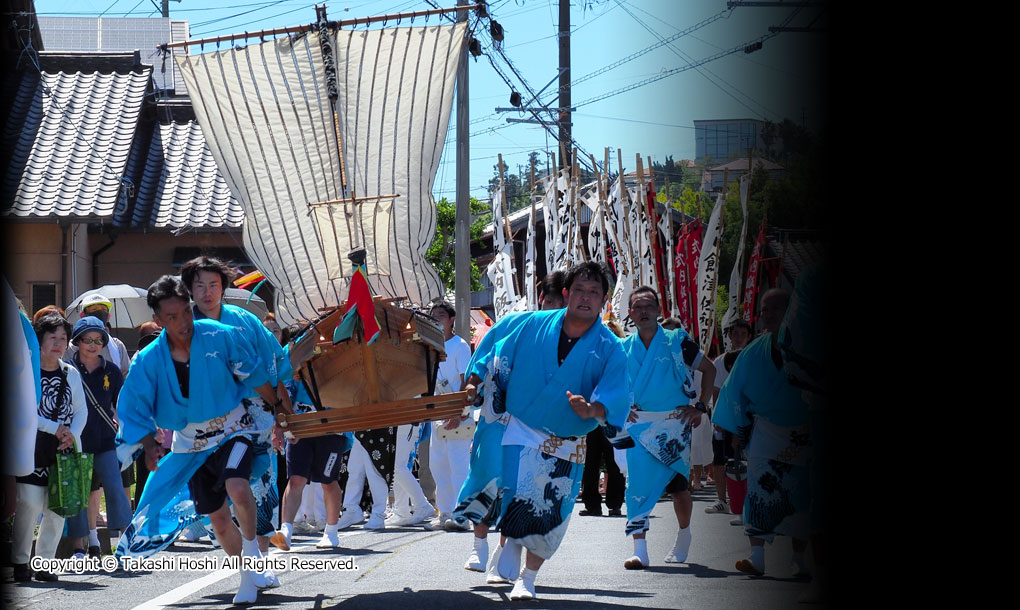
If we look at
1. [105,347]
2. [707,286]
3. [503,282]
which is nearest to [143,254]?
[503,282]

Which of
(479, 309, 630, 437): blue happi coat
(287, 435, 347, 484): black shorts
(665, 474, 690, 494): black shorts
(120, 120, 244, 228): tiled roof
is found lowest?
(665, 474, 690, 494): black shorts

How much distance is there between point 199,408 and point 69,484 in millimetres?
1917

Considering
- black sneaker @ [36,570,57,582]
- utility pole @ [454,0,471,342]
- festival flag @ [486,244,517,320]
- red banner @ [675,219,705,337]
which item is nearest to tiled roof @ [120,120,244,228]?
festival flag @ [486,244,517,320]

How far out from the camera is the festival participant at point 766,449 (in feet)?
21.4

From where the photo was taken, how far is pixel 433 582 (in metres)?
6.64

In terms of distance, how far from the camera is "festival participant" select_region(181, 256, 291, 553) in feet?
20.7

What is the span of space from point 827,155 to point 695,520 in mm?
8758

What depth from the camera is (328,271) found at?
23.9 ft

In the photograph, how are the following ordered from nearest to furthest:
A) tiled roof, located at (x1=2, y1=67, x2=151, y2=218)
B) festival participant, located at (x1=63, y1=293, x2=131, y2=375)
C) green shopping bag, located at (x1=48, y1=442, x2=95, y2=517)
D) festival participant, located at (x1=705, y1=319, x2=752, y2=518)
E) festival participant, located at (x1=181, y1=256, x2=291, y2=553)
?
festival participant, located at (x1=181, y1=256, x2=291, y2=553) < green shopping bag, located at (x1=48, y1=442, x2=95, y2=517) < festival participant, located at (x1=63, y1=293, x2=131, y2=375) < festival participant, located at (x1=705, y1=319, x2=752, y2=518) < tiled roof, located at (x1=2, y1=67, x2=151, y2=218)

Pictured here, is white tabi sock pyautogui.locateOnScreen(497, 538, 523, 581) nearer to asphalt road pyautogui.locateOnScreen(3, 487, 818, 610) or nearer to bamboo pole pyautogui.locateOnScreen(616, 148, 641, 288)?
asphalt road pyautogui.locateOnScreen(3, 487, 818, 610)

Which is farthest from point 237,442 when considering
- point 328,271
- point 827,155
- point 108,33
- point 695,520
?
point 108,33

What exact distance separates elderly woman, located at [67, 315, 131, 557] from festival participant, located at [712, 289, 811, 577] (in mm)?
4220

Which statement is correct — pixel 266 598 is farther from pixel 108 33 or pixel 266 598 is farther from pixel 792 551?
Answer: pixel 108 33

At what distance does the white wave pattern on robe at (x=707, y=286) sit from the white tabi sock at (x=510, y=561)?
6347 mm
